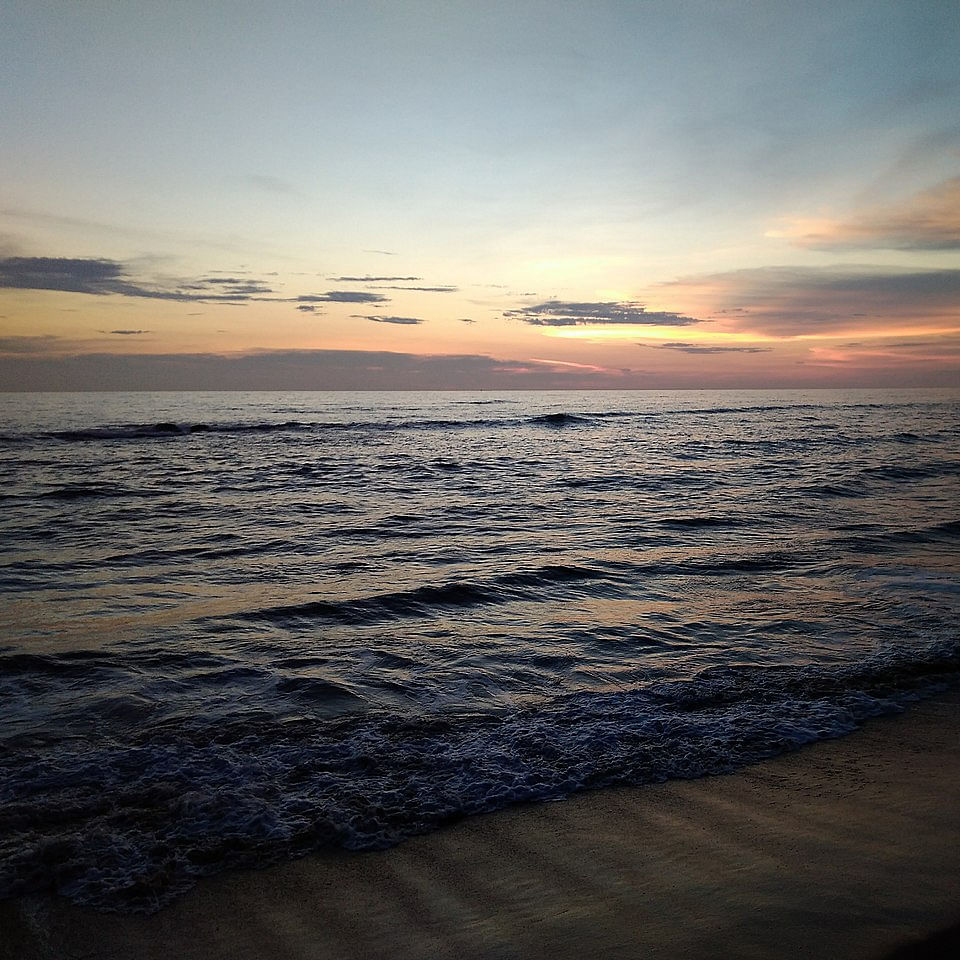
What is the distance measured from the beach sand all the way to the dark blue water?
0.22 m

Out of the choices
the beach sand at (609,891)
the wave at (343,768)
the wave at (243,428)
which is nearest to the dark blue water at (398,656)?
the wave at (343,768)

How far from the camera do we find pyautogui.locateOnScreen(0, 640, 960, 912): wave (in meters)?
3.49

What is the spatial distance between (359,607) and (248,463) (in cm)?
1934

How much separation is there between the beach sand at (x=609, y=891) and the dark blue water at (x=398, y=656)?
22 cm

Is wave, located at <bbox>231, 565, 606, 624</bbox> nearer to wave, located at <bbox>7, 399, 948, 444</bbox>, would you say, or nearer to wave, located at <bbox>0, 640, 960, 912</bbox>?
wave, located at <bbox>0, 640, 960, 912</bbox>

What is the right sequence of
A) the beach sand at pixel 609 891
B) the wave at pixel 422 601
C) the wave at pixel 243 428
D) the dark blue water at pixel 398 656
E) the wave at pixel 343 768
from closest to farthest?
the beach sand at pixel 609 891 → the wave at pixel 343 768 → the dark blue water at pixel 398 656 → the wave at pixel 422 601 → the wave at pixel 243 428

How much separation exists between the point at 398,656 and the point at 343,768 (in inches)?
86.7

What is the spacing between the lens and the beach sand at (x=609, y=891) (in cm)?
281

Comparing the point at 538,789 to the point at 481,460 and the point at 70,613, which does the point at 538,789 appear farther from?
the point at 481,460

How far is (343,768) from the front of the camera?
173 inches

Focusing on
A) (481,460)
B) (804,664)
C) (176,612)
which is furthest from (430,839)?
(481,460)

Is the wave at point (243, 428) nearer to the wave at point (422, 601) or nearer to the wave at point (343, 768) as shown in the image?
the wave at point (422, 601)

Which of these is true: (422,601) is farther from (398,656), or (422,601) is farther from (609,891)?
(609,891)

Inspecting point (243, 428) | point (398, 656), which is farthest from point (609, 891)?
point (243, 428)
